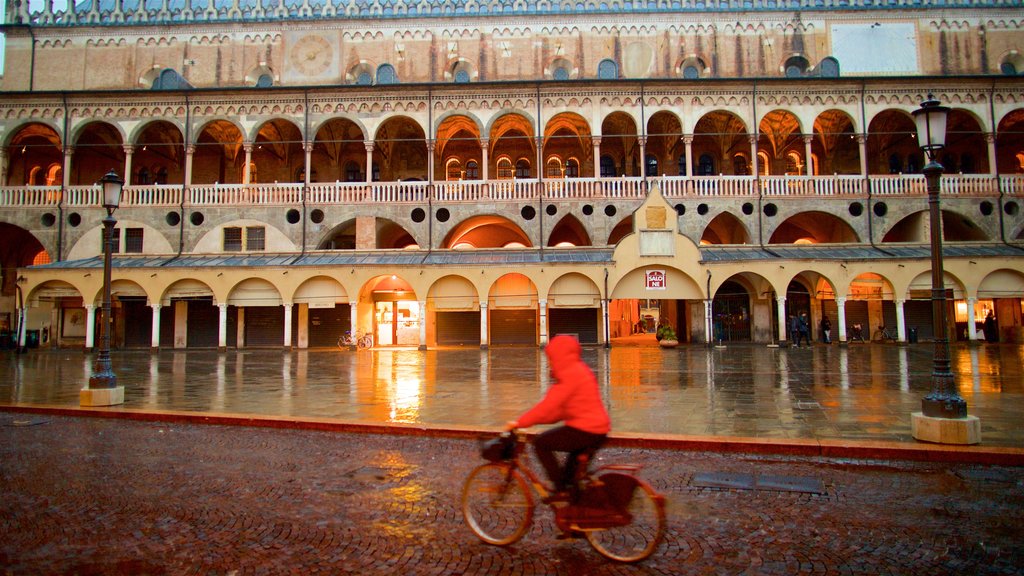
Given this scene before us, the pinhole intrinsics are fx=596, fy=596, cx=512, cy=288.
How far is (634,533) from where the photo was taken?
5.11m

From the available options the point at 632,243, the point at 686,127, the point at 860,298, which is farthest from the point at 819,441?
the point at 686,127

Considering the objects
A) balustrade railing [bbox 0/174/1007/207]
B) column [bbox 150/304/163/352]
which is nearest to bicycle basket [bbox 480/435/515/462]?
balustrade railing [bbox 0/174/1007/207]

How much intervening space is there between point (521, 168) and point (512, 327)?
11.3 metres

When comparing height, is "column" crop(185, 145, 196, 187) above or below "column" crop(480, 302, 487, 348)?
above

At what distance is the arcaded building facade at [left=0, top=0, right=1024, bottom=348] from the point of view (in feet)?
96.7

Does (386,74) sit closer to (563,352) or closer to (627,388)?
(627,388)

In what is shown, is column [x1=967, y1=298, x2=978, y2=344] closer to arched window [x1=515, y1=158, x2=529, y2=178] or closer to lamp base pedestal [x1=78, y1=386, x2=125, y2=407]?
arched window [x1=515, y1=158, x2=529, y2=178]

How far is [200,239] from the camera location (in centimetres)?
3164

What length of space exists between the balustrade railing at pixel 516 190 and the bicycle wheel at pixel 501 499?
2725 centimetres

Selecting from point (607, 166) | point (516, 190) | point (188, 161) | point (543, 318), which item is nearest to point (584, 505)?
point (543, 318)

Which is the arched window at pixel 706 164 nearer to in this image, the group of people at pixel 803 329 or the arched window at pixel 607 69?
the arched window at pixel 607 69

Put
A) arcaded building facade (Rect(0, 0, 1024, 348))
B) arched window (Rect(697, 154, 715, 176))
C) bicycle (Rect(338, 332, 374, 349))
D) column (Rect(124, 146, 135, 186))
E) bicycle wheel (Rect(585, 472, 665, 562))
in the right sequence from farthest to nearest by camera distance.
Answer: arched window (Rect(697, 154, 715, 176)) < column (Rect(124, 146, 135, 186)) < arcaded building facade (Rect(0, 0, 1024, 348)) < bicycle (Rect(338, 332, 374, 349)) < bicycle wheel (Rect(585, 472, 665, 562))

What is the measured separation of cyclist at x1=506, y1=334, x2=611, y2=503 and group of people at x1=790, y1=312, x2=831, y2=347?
2634 cm

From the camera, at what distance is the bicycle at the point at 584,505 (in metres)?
4.60
